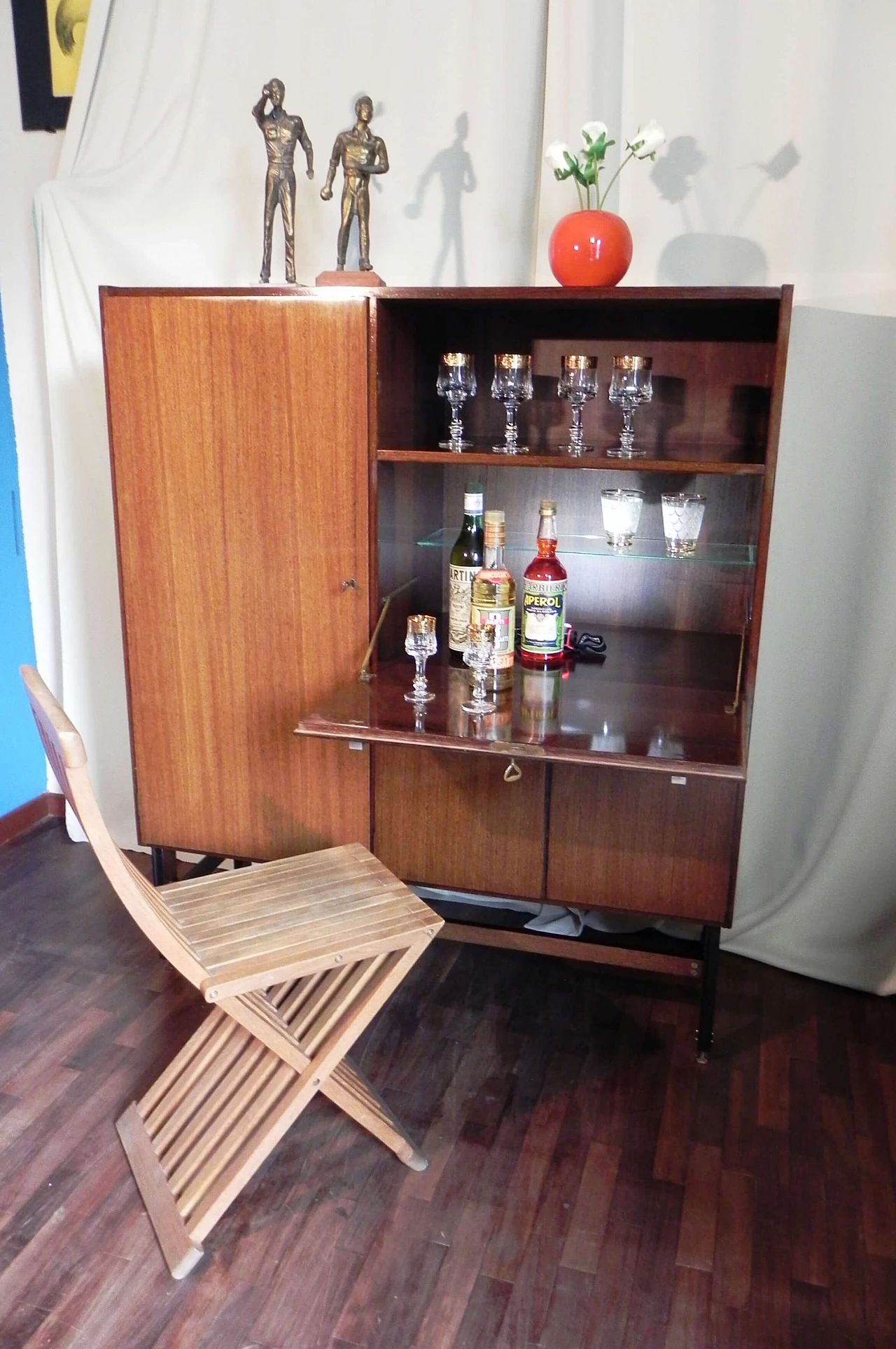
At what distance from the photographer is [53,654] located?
3131 millimetres

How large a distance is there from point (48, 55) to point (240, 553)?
5.11ft

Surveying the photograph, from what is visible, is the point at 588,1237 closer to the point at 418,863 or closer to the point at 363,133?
the point at 418,863

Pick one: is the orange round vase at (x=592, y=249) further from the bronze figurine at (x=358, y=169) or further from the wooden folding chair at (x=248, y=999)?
the wooden folding chair at (x=248, y=999)

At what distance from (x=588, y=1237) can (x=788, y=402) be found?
5.62ft

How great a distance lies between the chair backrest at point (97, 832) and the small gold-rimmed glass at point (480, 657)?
0.66m

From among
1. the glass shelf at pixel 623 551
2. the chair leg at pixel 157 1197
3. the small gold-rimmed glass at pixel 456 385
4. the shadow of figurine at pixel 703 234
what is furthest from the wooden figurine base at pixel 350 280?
the chair leg at pixel 157 1197

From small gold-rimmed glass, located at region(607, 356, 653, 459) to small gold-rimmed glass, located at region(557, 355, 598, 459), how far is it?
4 cm

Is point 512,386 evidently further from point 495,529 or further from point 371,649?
point 371,649

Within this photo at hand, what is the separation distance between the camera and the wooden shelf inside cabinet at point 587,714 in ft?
5.58

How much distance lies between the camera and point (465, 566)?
7.19ft

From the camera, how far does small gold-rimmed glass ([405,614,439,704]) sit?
197cm

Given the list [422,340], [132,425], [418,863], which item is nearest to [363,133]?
[422,340]

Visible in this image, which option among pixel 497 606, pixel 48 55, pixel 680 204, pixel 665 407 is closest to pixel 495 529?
pixel 497 606

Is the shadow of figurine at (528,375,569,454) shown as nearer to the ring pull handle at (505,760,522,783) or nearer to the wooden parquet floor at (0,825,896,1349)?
the ring pull handle at (505,760,522,783)
